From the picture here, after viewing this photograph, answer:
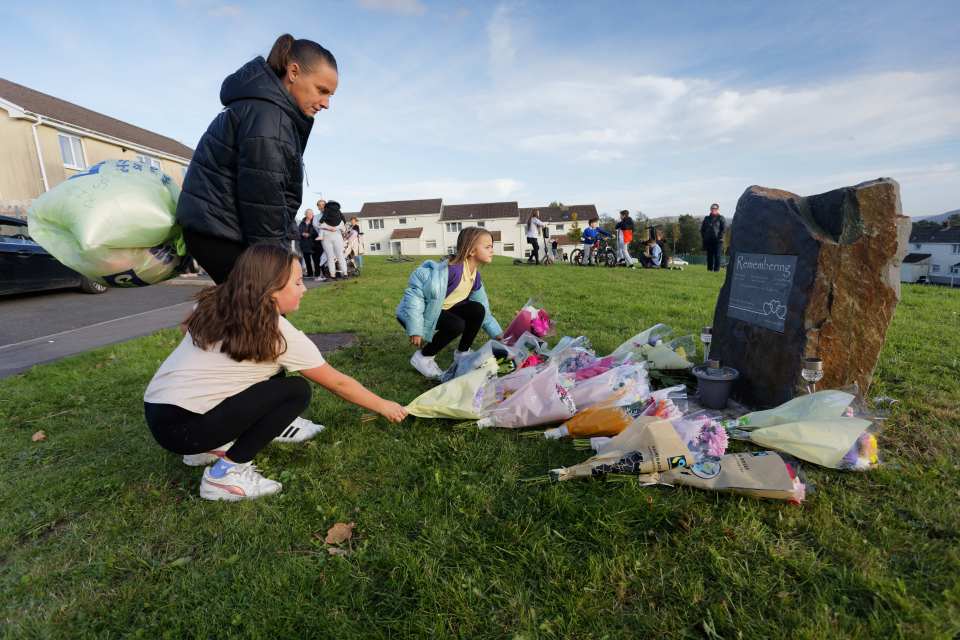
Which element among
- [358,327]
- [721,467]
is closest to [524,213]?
[358,327]

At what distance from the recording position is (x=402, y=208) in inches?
2463

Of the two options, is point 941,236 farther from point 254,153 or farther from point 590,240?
point 254,153

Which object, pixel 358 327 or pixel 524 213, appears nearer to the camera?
pixel 358 327

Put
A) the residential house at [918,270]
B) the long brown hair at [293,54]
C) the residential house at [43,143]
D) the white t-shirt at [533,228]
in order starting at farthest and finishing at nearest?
the residential house at [918,270] < the residential house at [43,143] < the white t-shirt at [533,228] < the long brown hair at [293,54]

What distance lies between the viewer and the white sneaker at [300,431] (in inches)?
116

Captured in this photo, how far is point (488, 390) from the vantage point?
3121 mm

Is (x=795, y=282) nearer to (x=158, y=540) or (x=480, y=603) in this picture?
(x=480, y=603)

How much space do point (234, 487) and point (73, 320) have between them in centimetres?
775

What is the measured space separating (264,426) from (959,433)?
391cm

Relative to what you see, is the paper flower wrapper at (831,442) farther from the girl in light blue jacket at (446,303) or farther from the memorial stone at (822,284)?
the girl in light blue jacket at (446,303)

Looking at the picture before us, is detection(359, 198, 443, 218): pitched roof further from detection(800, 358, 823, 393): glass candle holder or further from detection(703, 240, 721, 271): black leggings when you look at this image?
detection(800, 358, 823, 393): glass candle holder

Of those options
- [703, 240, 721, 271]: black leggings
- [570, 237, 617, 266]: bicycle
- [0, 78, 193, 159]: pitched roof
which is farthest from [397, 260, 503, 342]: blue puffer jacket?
[0, 78, 193, 159]: pitched roof

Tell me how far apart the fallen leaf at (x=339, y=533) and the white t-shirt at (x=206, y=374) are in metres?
0.77

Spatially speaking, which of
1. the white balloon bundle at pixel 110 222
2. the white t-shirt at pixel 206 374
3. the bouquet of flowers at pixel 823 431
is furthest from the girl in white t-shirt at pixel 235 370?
the bouquet of flowers at pixel 823 431
